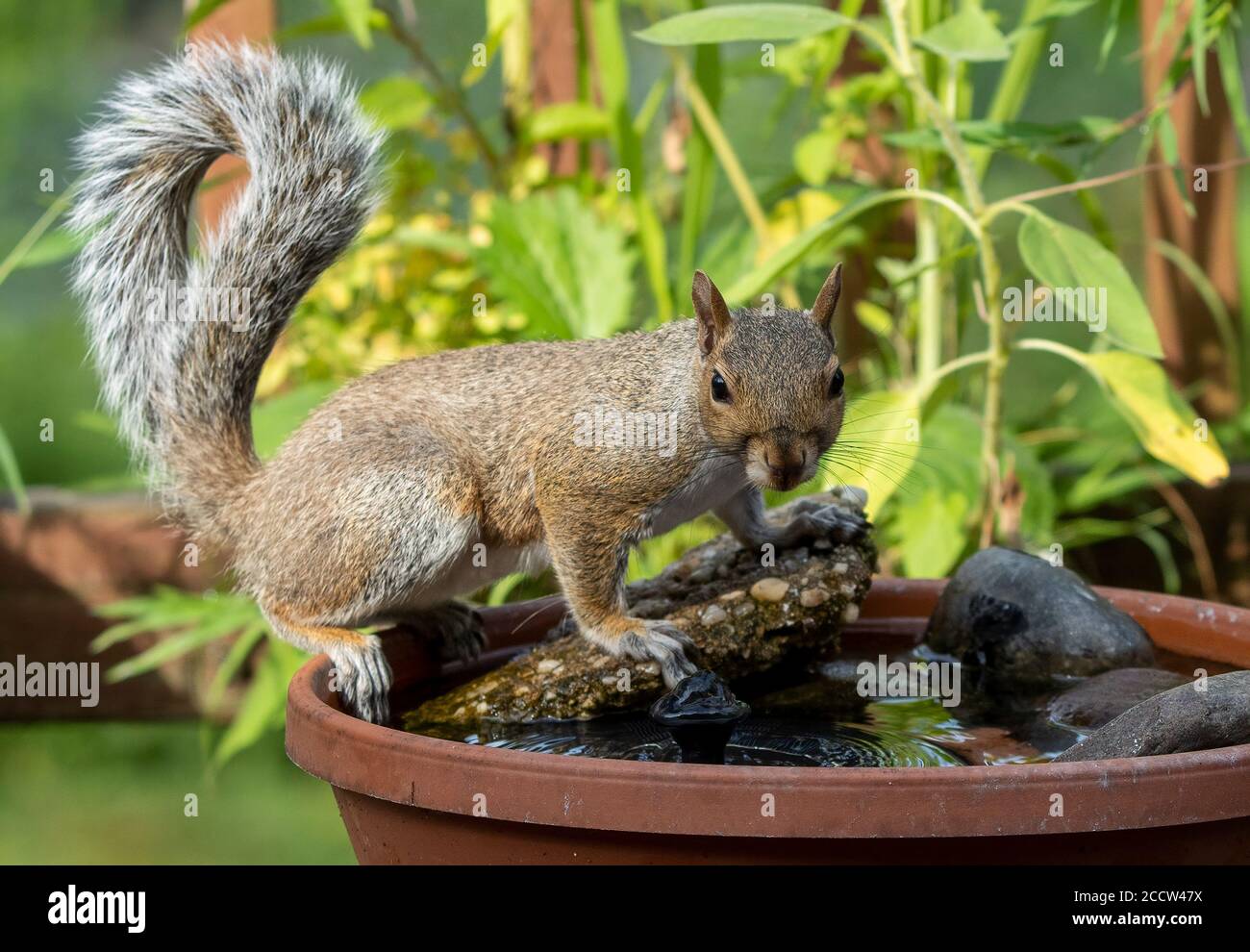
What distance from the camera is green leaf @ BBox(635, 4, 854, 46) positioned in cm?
148

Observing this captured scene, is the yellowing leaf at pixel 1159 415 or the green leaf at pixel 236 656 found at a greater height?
the yellowing leaf at pixel 1159 415

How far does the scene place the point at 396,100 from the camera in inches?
82.9

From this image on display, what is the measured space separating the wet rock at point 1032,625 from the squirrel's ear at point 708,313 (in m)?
0.36

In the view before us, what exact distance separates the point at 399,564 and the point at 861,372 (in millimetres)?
1254

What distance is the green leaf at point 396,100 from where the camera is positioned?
6.86 feet

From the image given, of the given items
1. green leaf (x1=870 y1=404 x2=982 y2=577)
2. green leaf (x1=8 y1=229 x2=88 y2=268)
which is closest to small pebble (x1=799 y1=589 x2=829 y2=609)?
green leaf (x1=870 y1=404 x2=982 y2=577)

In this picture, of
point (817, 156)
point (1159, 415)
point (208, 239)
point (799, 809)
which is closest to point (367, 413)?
point (208, 239)

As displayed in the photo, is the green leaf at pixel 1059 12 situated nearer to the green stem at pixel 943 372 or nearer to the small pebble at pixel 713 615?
the green stem at pixel 943 372

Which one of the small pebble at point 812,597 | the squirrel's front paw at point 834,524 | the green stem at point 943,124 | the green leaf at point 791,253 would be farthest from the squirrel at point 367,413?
the green stem at point 943,124

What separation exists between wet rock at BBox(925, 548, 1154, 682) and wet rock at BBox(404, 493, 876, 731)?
114 mm

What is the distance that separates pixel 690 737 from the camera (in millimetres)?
1100

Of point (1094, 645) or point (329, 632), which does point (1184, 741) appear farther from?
point (329, 632)

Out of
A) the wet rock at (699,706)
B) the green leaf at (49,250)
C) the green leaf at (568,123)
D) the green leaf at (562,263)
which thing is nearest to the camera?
the wet rock at (699,706)

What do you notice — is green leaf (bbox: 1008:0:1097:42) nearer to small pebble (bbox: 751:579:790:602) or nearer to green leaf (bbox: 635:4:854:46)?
green leaf (bbox: 635:4:854:46)
